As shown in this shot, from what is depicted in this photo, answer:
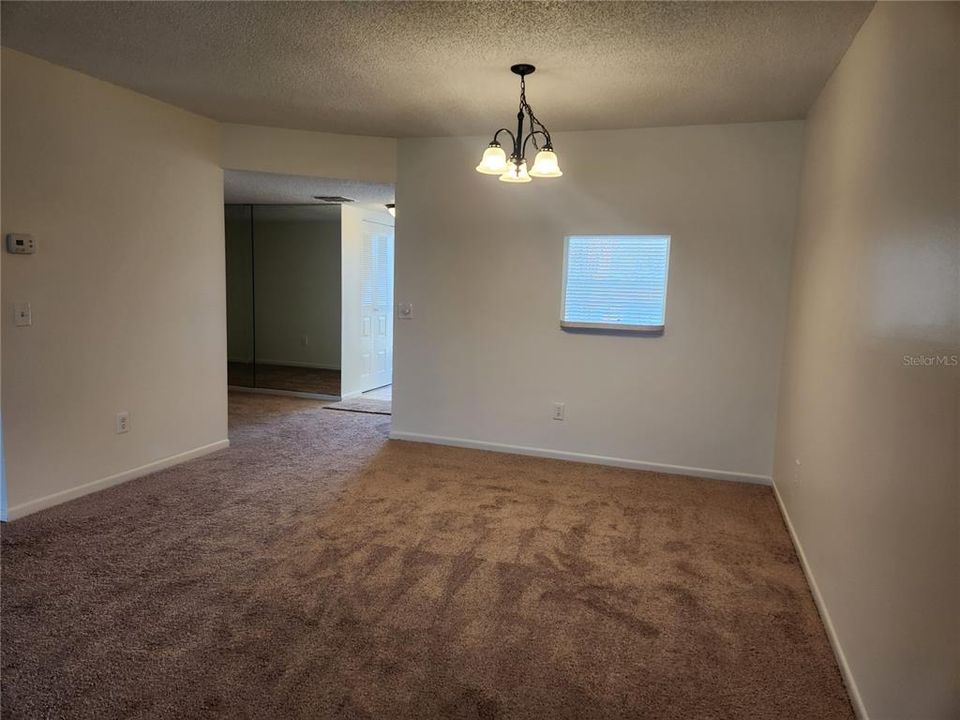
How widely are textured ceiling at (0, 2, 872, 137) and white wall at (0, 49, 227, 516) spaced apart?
26 centimetres

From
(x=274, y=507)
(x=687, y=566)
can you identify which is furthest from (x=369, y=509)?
(x=687, y=566)

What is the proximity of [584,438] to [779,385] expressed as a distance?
4.26 feet

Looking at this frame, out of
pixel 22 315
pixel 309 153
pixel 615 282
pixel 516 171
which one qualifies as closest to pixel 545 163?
pixel 516 171

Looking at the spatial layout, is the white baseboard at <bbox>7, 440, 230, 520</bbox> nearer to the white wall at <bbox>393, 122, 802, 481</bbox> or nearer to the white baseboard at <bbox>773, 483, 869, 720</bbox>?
the white wall at <bbox>393, 122, 802, 481</bbox>

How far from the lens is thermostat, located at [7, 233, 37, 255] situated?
2.80m

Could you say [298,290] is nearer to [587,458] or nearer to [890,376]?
[587,458]

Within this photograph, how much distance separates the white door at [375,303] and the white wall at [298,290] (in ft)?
1.16

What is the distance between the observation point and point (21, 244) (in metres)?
2.85

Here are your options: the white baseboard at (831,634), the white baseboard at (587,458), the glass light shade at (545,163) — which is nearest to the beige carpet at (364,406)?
the white baseboard at (587,458)

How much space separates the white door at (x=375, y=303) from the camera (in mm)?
6273

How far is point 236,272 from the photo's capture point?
20.3 ft

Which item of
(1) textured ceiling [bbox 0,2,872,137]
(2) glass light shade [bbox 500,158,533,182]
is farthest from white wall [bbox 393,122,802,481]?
(2) glass light shade [bbox 500,158,533,182]

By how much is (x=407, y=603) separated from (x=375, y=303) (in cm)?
456

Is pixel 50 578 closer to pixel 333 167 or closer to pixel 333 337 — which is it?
pixel 333 167
